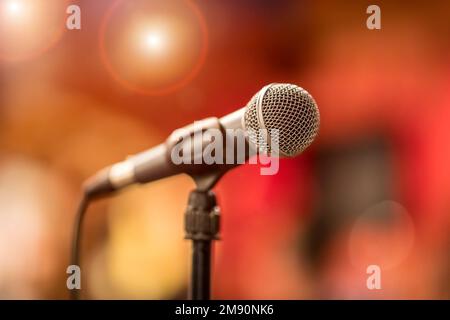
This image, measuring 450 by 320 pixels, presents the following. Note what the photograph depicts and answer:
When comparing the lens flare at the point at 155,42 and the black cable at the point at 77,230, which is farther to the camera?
the lens flare at the point at 155,42

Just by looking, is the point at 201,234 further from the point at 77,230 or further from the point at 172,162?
the point at 77,230

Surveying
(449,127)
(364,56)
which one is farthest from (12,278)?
(449,127)

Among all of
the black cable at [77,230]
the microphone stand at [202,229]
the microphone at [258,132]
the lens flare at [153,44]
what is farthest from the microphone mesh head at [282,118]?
the lens flare at [153,44]

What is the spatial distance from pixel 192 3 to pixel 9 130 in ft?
2.62

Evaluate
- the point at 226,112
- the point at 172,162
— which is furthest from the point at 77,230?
the point at 226,112

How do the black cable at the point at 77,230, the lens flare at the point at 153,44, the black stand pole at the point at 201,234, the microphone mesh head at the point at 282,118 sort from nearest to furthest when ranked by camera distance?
the microphone mesh head at the point at 282,118 → the black stand pole at the point at 201,234 → the black cable at the point at 77,230 → the lens flare at the point at 153,44

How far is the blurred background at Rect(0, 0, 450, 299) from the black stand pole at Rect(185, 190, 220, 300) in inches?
47.1

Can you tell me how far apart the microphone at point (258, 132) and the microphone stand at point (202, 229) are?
2 cm

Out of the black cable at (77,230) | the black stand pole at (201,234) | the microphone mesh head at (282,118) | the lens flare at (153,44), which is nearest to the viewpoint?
the microphone mesh head at (282,118)

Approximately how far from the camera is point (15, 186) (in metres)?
1.87

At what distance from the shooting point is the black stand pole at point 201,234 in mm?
705

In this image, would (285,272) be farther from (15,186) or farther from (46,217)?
(15,186)

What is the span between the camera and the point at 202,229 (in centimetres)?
70

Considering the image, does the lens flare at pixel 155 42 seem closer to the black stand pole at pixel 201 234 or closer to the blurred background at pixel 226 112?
the blurred background at pixel 226 112
